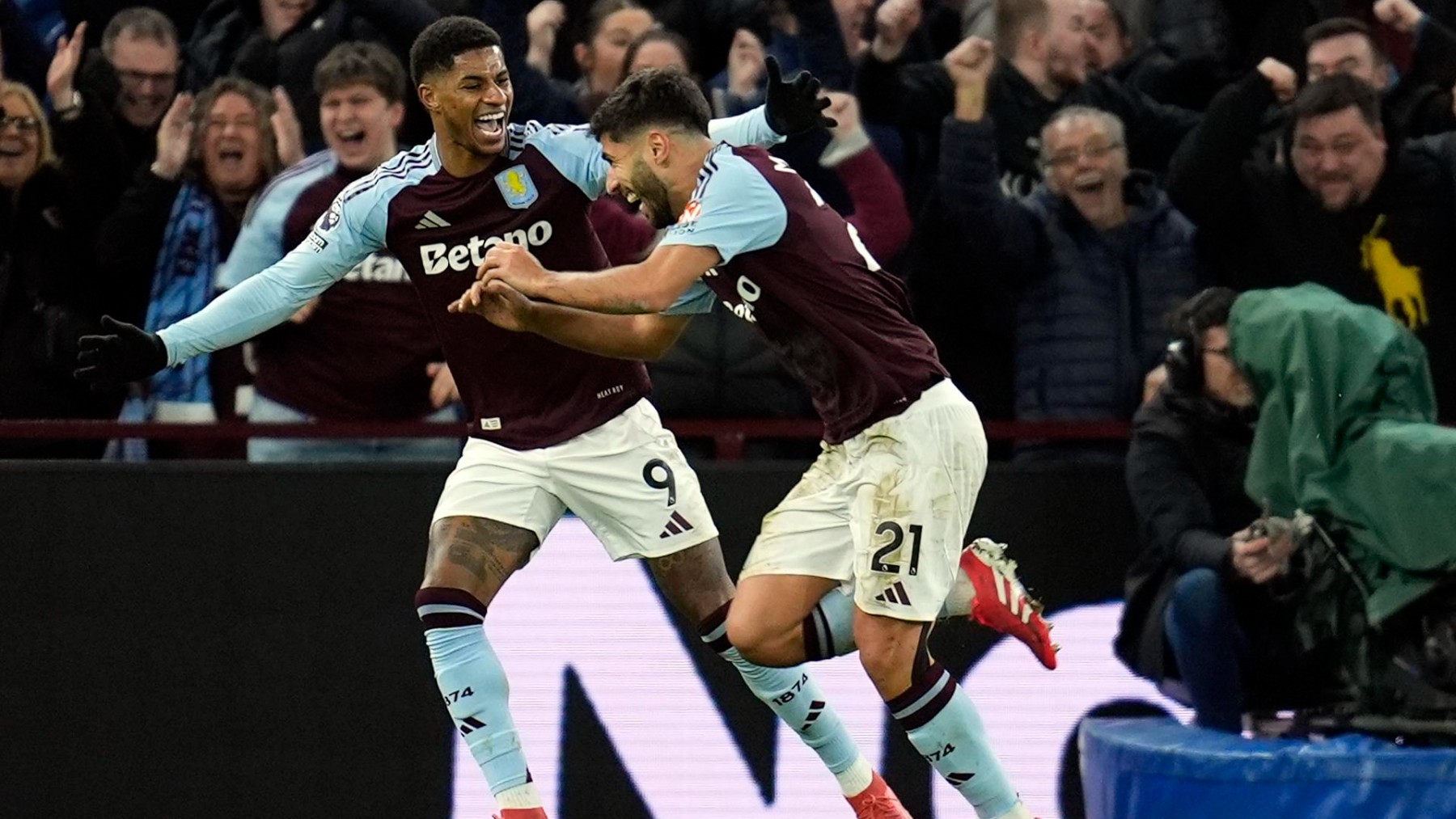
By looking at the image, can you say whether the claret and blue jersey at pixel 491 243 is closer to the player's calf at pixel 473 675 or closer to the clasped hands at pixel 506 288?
the player's calf at pixel 473 675

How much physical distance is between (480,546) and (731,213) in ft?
4.20

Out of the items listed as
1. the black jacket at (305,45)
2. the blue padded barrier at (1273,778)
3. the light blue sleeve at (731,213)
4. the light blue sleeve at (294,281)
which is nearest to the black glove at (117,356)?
the light blue sleeve at (294,281)

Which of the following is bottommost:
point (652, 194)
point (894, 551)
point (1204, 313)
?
point (894, 551)

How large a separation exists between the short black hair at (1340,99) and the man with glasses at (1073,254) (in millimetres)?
561

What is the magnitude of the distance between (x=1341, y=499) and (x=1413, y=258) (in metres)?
1.62

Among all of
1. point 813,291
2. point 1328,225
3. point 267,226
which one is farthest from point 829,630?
point 1328,225

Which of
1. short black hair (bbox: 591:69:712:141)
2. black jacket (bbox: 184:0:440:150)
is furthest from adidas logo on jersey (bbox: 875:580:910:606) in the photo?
black jacket (bbox: 184:0:440:150)

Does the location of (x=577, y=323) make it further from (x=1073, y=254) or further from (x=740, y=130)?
(x=1073, y=254)

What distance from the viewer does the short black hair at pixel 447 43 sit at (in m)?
6.48

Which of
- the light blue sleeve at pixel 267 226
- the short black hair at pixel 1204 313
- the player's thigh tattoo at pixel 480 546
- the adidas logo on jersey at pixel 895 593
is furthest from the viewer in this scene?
the light blue sleeve at pixel 267 226

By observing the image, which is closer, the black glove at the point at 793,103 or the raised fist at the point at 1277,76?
the black glove at the point at 793,103

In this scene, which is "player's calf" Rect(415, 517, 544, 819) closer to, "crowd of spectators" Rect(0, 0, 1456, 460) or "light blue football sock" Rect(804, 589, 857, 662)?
"light blue football sock" Rect(804, 589, 857, 662)

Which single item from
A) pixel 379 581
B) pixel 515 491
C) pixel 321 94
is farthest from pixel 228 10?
pixel 515 491

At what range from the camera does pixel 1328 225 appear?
780 cm
